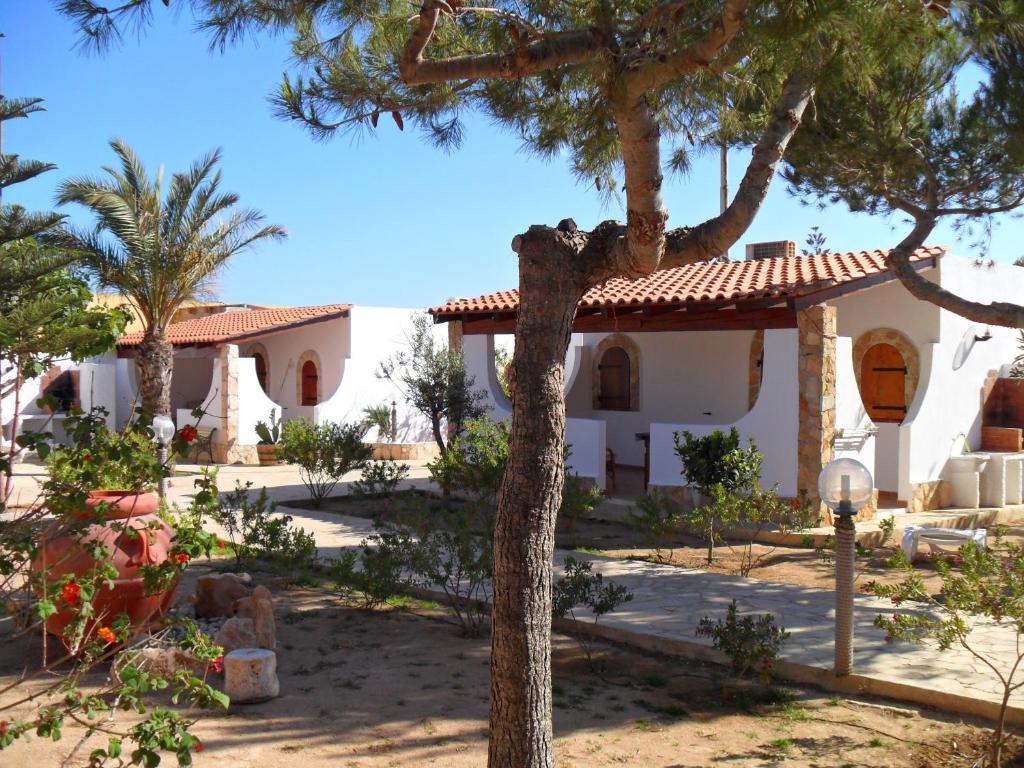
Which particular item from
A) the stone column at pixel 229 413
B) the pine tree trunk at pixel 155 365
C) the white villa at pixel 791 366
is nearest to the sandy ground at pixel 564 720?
the white villa at pixel 791 366

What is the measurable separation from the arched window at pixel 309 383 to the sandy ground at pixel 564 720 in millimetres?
17022

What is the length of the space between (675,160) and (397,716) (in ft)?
13.1

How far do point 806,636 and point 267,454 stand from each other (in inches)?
622

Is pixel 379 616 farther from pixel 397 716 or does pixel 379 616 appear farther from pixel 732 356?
pixel 732 356

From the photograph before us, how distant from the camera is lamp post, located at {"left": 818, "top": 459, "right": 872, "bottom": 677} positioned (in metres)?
5.54

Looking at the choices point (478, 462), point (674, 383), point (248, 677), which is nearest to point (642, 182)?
point (248, 677)

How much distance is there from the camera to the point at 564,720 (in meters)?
5.18

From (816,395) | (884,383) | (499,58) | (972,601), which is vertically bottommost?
(972,601)

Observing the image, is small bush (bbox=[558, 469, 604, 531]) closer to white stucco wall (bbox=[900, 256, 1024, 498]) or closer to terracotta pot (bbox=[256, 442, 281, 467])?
white stucco wall (bbox=[900, 256, 1024, 498])

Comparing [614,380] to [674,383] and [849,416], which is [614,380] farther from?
[849,416]

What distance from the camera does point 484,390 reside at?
15.3m

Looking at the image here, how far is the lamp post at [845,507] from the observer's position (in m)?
5.54

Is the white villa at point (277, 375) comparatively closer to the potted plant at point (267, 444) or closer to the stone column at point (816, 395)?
the potted plant at point (267, 444)

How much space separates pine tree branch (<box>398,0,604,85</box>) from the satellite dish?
34.1 ft
